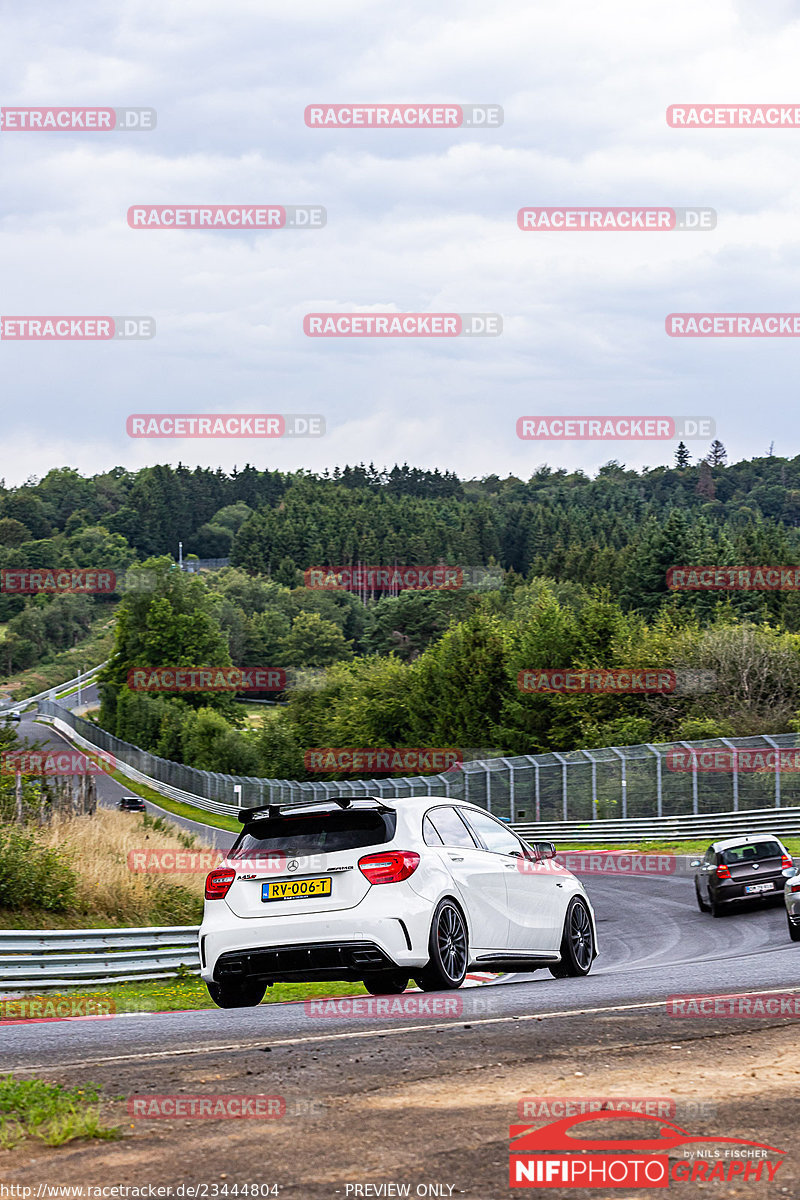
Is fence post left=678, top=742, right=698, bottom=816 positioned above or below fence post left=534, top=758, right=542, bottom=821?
above

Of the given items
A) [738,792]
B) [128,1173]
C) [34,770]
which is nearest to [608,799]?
[738,792]

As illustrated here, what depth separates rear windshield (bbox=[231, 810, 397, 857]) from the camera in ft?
32.6

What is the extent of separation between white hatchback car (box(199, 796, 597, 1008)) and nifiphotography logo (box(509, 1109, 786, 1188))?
4547 mm

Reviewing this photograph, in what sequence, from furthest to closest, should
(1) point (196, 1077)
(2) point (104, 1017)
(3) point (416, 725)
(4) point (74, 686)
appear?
(4) point (74, 686)
(3) point (416, 725)
(2) point (104, 1017)
(1) point (196, 1077)

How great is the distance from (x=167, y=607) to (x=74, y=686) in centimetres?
5129

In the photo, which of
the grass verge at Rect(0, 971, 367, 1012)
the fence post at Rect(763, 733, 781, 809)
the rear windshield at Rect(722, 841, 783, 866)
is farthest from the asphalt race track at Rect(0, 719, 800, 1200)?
the fence post at Rect(763, 733, 781, 809)

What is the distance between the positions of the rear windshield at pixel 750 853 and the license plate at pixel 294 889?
1324cm

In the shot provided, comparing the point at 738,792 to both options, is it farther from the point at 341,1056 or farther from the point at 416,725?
the point at 416,725

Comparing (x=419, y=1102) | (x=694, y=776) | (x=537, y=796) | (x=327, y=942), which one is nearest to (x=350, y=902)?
(x=327, y=942)

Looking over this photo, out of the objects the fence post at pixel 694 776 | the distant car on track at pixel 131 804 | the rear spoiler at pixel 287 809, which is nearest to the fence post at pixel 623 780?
the fence post at pixel 694 776

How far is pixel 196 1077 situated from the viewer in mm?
6492

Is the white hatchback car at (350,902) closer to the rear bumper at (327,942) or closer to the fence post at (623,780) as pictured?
the rear bumper at (327,942)

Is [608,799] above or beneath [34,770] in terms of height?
beneath

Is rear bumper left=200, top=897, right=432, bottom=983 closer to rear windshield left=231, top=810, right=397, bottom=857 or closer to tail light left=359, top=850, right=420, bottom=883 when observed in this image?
tail light left=359, top=850, right=420, bottom=883
